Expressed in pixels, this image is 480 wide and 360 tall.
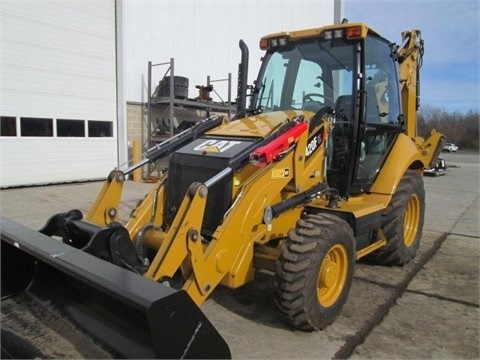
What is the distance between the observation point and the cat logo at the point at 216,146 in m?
3.92

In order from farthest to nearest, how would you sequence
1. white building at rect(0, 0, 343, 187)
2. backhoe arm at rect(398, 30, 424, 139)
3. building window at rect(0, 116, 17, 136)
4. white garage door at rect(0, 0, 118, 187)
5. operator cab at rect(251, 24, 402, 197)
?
1. white building at rect(0, 0, 343, 187)
2. white garage door at rect(0, 0, 118, 187)
3. building window at rect(0, 116, 17, 136)
4. backhoe arm at rect(398, 30, 424, 139)
5. operator cab at rect(251, 24, 402, 197)

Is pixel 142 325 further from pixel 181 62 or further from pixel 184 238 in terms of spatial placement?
pixel 181 62

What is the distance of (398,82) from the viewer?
560 centimetres

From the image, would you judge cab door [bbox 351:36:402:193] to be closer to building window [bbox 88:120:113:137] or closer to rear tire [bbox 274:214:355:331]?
rear tire [bbox 274:214:355:331]

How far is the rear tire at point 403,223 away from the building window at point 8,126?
9.27m

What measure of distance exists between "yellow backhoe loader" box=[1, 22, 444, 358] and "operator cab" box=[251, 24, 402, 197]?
0.05ft

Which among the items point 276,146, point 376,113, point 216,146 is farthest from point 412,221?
Answer: point 216,146

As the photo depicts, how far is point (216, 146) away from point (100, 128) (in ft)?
32.3

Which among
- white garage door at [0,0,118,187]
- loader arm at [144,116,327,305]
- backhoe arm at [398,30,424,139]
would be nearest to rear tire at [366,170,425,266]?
backhoe arm at [398,30,424,139]

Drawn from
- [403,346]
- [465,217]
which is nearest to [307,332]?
[403,346]

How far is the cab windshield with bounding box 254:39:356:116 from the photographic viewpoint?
4.72 meters

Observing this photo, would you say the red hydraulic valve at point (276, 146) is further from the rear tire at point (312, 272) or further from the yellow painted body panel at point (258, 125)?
the rear tire at point (312, 272)

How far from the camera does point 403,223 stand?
5270mm

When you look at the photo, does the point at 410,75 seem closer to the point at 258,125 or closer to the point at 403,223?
the point at 403,223
